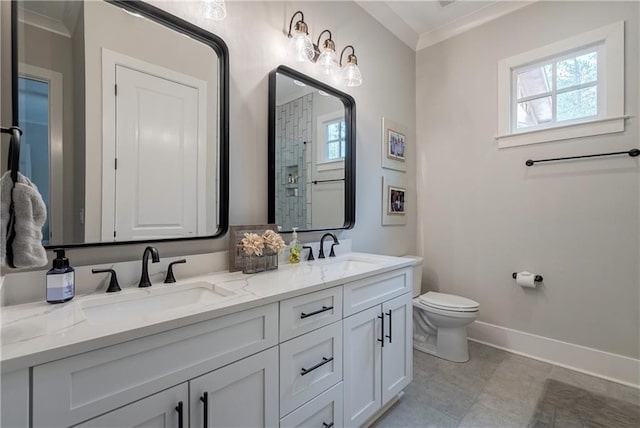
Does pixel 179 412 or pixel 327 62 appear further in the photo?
pixel 327 62

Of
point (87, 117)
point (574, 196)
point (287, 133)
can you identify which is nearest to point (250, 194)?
point (287, 133)

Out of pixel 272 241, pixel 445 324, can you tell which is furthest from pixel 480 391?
pixel 272 241

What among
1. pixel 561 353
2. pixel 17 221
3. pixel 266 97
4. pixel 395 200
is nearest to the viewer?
pixel 17 221

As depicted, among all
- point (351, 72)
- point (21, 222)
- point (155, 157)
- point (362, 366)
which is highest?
point (351, 72)

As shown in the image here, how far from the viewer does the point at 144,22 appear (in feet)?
3.96

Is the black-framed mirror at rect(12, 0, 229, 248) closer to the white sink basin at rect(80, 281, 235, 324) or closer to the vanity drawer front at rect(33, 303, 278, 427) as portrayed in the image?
the white sink basin at rect(80, 281, 235, 324)

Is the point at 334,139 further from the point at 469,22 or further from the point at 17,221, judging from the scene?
the point at 469,22

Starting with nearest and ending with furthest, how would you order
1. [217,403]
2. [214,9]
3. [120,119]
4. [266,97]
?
1. [217,403]
2. [120,119]
3. [214,9]
4. [266,97]

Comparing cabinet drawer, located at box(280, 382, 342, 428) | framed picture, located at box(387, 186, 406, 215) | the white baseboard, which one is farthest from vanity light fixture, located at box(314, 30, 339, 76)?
the white baseboard

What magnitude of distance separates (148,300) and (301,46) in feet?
5.16

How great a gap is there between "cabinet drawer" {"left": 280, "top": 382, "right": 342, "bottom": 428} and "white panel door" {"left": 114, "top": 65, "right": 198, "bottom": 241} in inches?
34.8

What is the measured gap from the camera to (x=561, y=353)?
2184 millimetres

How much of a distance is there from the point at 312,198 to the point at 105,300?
122 cm

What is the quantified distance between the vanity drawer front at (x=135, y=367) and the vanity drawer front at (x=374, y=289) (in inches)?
19.7
